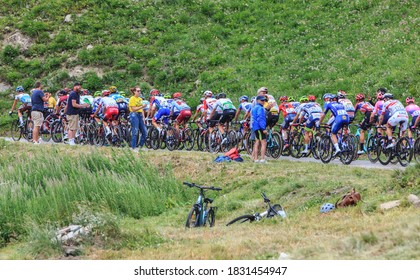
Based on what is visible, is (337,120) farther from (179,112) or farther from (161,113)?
(161,113)

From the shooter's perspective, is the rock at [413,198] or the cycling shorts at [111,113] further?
the cycling shorts at [111,113]

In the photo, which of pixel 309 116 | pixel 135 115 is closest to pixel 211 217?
pixel 309 116

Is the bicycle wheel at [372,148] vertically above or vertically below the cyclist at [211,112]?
below

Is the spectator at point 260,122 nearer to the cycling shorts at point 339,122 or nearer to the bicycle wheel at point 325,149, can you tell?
the bicycle wheel at point 325,149

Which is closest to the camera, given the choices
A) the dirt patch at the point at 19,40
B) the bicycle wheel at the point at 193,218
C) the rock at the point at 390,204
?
the rock at the point at 390,204

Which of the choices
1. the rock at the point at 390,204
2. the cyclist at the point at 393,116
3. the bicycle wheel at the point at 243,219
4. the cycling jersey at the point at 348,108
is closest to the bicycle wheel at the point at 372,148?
the cyclist at the point at 393,116

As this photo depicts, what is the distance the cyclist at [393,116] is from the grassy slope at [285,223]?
2.55 meters

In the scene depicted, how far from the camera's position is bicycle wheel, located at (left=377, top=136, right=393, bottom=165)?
76.7ft

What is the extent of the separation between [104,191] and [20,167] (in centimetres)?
347

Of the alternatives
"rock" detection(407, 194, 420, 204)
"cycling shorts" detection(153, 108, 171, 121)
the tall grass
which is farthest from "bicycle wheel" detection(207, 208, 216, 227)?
"cycling shorts" detection(153, 108, 171, 121)

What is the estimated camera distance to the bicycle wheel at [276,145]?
2548 centimetres

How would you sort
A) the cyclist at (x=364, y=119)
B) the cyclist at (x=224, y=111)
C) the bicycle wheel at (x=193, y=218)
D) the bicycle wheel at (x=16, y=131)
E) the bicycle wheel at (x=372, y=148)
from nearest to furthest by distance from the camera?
the bicycle wheel at (x=193, y=218), the bicycle wheel at (x=372, y=148), the cyclist at (x=364, y=119), the cyclist at (x=224, y=111), the bicycle wheel at (x=16, y=131)

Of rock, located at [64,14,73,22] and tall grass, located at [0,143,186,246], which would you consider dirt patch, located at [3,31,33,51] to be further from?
tall grass, located at [0,143,186,246]
